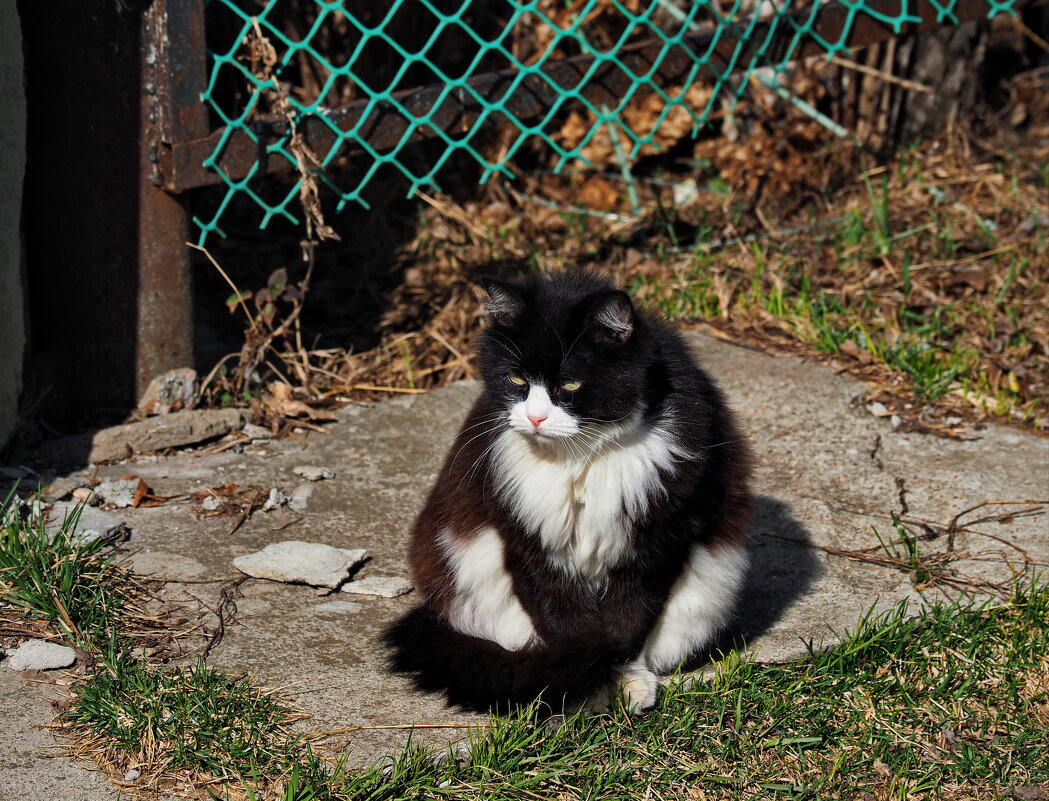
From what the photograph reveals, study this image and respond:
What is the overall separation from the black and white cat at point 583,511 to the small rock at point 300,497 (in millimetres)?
898

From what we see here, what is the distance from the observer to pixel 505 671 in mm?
2549

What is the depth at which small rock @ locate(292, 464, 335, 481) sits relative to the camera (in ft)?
12.1

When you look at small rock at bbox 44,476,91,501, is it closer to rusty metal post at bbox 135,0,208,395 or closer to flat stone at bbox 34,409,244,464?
flat stone at bbox 34,409,244,464

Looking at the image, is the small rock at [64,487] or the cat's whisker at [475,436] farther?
the small rock at [64,487]

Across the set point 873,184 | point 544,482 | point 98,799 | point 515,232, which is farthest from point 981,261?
point 98,799

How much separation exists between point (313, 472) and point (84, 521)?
2.49 feet

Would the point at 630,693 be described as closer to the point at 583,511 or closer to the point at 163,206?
the point at 583,511

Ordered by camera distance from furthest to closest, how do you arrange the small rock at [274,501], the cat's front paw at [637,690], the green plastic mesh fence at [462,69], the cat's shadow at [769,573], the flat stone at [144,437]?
1. the green plastic mesh fence at [462,69]
2. the flat stone at [144,437]
3. the small rock at [274,501]
4. the cat's shadow at [769,573]
5. the cat's front paw at [637,690]

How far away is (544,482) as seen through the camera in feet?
8.31

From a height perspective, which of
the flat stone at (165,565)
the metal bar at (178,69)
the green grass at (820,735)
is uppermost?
the metal bar at (178,69)

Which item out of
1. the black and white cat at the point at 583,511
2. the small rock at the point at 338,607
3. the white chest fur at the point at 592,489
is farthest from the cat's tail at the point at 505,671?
the small rock at the point at 338,607

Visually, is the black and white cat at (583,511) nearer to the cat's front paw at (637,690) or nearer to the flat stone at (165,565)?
the cat's front paw at (637,690)

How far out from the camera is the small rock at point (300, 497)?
3533 mm

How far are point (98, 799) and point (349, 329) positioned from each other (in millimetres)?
2828
